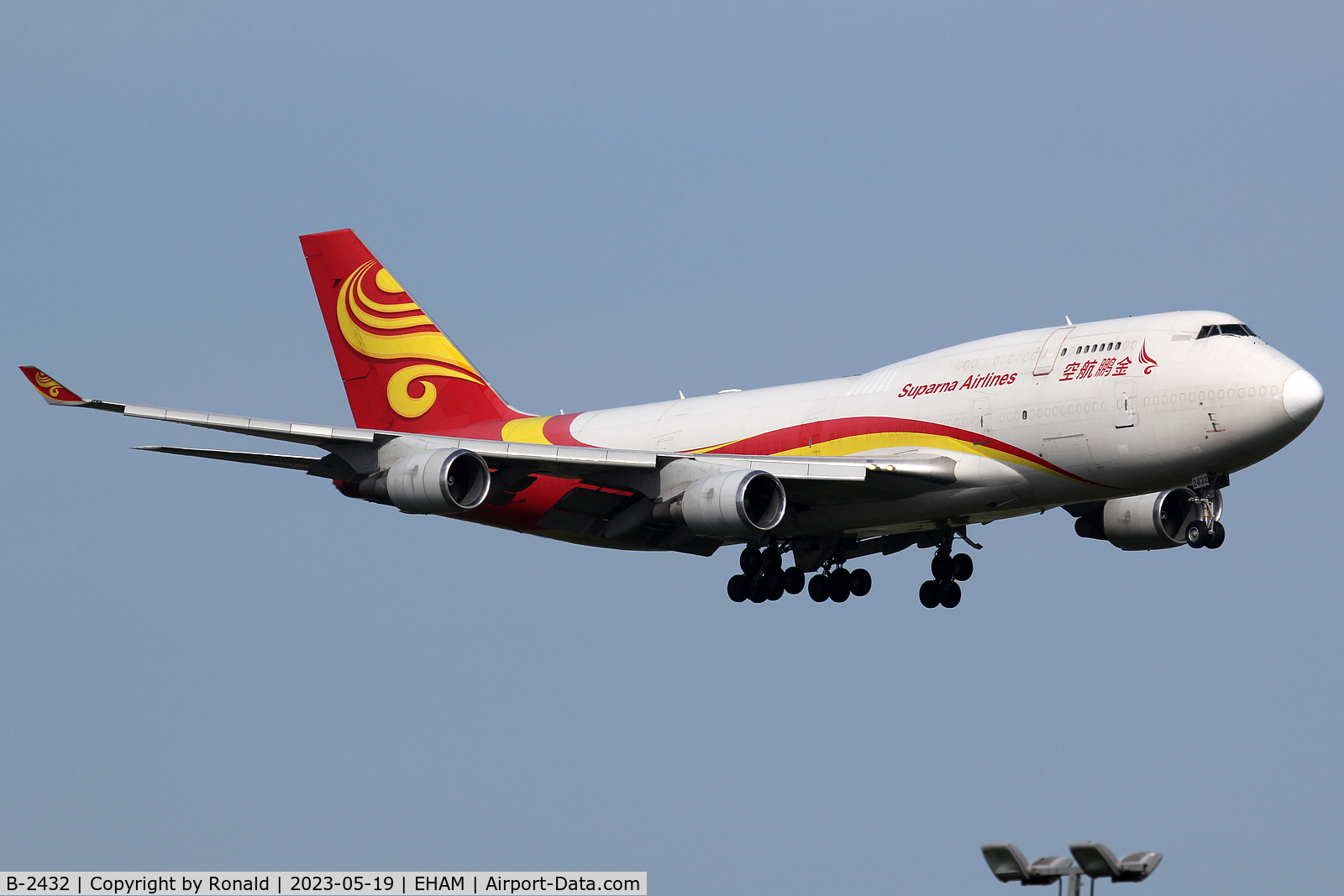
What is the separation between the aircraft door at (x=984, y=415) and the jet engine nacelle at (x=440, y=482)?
36.5 feet

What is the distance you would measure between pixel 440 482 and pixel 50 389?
27.9 ft

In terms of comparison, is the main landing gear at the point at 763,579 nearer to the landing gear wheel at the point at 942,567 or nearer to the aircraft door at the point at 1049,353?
the landing gear wheel at the point at 942,567

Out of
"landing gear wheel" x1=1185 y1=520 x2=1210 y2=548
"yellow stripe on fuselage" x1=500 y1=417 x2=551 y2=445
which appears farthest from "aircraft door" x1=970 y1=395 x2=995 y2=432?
"yellow stripe on fuselage" x1=500 y1=417 x2=551 y2=445

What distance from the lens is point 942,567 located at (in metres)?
44.8

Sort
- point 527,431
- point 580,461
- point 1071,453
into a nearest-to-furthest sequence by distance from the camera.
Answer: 1. point 1071,453
2. point 580,461
3. point 527,431

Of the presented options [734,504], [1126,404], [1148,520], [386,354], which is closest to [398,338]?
[386,354]

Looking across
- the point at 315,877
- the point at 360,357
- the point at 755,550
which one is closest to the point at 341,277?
the point at 360,357

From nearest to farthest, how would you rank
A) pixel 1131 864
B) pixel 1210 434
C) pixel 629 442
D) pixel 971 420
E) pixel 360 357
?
pixel 1131 864 < pixel 1210 434 < pixel 971 420 < pixel 629 442 < pixel 360 357

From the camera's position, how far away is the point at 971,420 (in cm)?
3881

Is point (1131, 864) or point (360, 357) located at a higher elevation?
point (360, 357)

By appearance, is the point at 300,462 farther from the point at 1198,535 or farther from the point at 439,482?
the point at 1198,535

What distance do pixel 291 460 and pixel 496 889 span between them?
52.1 feet

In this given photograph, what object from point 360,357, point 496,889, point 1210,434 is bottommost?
point 496,889

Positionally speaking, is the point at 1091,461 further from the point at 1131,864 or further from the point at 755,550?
the point at 1131,864
